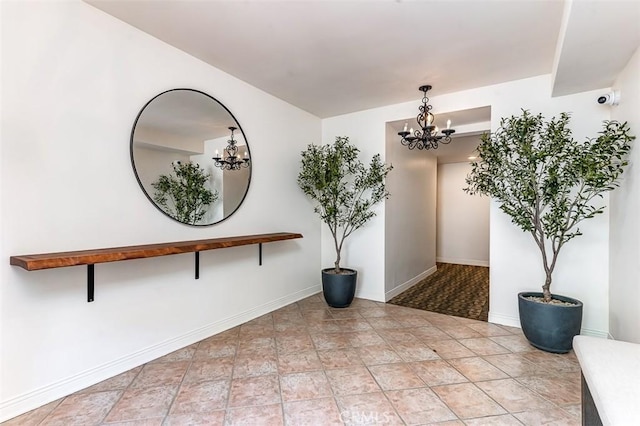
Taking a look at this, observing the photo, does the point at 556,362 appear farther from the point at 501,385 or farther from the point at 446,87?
the point at 446,87

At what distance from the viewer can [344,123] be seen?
4336mm

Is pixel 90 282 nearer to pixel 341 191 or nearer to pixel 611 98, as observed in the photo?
pixel 341 191

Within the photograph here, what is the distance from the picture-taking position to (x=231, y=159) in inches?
122

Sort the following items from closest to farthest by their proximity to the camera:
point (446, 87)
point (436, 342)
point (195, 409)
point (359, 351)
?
1. point (195, 409)
2. point (359, 351)
3. point (436, 342)
4. point (446, 87)

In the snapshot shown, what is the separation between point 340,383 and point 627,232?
97.7 inches

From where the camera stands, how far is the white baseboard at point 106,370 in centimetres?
175

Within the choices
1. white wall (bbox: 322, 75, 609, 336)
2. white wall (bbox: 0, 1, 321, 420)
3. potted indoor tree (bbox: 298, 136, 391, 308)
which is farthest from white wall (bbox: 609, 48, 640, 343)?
white wall (bbox: 0, 1, 321, 420)

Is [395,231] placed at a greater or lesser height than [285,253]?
greater

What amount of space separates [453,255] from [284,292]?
5.06 metres

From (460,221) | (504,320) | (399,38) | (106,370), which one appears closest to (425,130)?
(399,38)

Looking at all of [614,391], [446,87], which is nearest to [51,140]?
[614,391]

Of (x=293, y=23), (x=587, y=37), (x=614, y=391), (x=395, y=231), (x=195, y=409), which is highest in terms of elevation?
(x=293, y=23)

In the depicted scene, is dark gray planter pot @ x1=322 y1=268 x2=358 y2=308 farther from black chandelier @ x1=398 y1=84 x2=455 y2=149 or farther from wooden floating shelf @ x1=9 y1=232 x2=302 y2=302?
black chandelier @ x1=398 y1=84 x2=455 y2=149

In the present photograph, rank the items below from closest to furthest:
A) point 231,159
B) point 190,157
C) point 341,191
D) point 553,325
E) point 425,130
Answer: point 553,325 < point 190,157 < point 231,159 < point 425,130 < point 341,191
